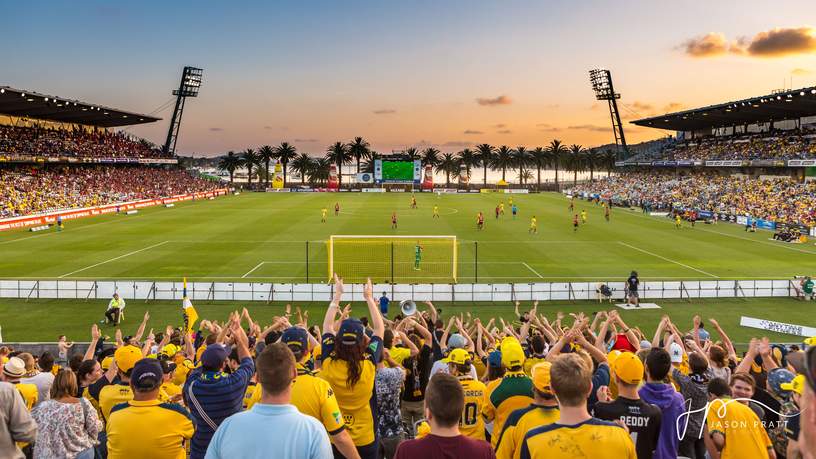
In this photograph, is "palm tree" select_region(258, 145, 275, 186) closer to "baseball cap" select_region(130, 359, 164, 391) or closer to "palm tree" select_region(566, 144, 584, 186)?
"palm tree" select_region(566, 144, 584, 186)

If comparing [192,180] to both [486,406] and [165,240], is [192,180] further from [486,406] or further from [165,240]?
[486,406]

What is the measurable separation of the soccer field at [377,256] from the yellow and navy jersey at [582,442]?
27.5 m

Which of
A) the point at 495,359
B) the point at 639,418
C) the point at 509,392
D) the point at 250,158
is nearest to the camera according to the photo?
the point at 639,418

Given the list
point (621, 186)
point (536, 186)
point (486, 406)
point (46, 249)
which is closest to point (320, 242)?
point (46, 249)

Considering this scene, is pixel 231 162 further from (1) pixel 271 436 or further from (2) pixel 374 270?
(1) pixel 271 436

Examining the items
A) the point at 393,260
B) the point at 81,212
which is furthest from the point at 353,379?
the point at 81,212

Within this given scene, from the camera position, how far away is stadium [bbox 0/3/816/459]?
4.80m

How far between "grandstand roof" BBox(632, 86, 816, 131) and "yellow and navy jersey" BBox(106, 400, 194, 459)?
75.4m

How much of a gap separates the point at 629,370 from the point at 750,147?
8860cm

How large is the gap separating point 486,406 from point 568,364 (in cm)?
223

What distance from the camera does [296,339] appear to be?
18.5ft

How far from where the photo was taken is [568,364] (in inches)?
156

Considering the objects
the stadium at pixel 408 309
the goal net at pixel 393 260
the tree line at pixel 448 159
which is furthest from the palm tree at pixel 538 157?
the goal net at pixel 393 260

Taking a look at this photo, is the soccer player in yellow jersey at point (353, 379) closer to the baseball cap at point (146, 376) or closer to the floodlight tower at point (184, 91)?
the baseball cap at point (146, 376)
